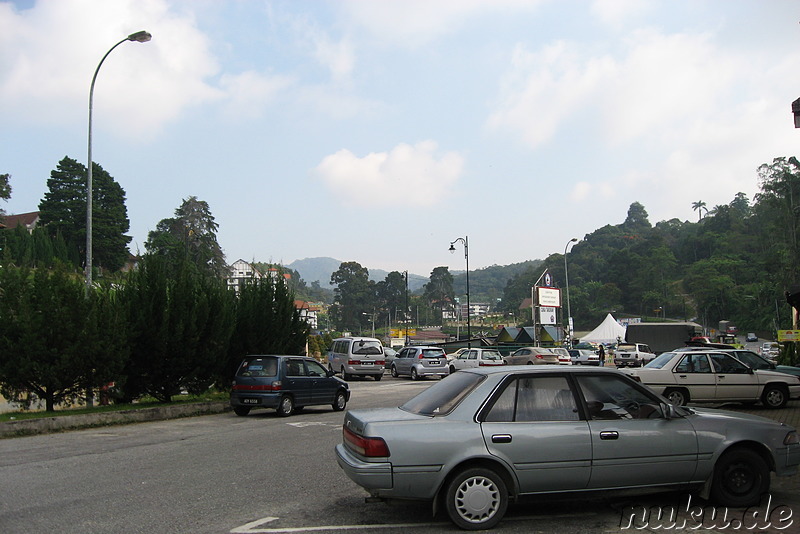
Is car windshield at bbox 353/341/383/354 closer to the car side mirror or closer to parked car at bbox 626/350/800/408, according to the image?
parked car at bbox 626/350/800/408

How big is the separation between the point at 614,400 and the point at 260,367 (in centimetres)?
1149

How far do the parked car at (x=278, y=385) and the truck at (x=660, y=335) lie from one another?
38307mm

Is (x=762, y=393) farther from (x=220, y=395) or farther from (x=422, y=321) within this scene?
(x=422, y=321)

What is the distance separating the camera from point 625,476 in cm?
619

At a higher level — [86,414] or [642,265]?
[642,265]

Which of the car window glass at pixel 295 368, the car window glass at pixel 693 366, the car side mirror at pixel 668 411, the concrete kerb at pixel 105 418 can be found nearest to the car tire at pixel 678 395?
the car window glass at pixel 693 366

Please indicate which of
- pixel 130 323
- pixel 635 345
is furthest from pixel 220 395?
pixel 635 345

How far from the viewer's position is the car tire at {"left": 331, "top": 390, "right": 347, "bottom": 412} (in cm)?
1750

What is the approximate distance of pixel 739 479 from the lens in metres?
6.56

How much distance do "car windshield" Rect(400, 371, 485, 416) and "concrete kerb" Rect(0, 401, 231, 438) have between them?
387 inches

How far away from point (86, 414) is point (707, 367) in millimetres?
14591

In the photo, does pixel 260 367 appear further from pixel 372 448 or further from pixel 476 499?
pixel 476 499

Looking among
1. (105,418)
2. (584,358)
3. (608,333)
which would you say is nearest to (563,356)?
(584,358)

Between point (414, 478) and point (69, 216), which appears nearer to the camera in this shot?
point (414, 478)
